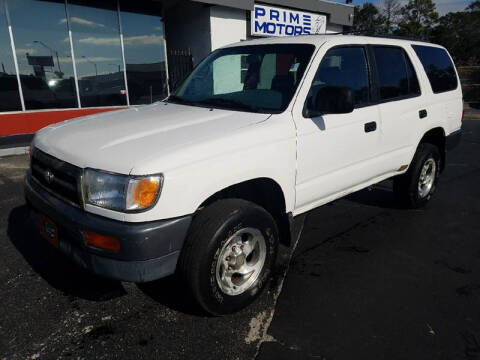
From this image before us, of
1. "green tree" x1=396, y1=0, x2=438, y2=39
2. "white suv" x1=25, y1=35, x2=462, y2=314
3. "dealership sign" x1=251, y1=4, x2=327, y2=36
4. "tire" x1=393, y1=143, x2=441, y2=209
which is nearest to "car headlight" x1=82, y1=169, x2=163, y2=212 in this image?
"white suv" x1=25, y1=35, x2=462, y2=314

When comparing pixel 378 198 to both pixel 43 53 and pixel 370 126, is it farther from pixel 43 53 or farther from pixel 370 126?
pixel 43 53

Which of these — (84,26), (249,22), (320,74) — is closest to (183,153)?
(320,74)

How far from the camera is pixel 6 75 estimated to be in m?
8.84

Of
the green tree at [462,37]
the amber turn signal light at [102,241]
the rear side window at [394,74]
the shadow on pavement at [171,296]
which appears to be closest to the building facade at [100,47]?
the rear side window at [394,74]

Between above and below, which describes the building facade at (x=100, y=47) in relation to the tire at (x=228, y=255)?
above

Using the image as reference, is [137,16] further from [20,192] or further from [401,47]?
[401,47]

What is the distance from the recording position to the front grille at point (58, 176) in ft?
7.38

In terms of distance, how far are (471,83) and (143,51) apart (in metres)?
17.4

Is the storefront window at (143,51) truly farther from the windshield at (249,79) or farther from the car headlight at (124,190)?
the car headlight at (124,190)

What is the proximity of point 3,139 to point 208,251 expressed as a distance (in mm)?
8613

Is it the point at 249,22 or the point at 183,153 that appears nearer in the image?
the point at 183,153

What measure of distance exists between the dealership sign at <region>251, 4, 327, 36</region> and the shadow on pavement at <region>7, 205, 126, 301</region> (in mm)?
10255

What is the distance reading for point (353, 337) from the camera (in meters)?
2.39

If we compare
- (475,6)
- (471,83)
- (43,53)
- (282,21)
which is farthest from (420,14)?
(43,53)
